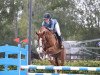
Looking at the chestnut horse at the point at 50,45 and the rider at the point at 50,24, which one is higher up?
the rider at the point at 50,24

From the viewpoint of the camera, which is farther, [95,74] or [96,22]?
[96,22]

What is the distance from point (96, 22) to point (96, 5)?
138 cm

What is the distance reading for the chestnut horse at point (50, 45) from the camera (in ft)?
28.0

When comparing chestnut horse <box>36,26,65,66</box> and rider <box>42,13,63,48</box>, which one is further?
rider <box>42,13,63,48</box>

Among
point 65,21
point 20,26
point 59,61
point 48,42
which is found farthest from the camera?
point 20,26

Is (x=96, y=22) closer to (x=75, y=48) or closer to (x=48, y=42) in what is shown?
(x=75, y=48)

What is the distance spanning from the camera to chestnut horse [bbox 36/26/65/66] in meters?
8.55

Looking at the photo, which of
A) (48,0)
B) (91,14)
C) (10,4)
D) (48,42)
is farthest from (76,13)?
(48,42)

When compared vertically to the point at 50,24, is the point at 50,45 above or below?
below

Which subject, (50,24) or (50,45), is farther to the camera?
(50,24)

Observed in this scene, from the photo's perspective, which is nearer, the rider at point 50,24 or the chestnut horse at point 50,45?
the chestnut horse at point 50,45

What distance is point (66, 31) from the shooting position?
28.3 m

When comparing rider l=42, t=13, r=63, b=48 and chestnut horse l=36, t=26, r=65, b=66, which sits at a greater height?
rider l=42, t=13, r=63, b=48

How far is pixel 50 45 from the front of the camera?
8695 millimetres
